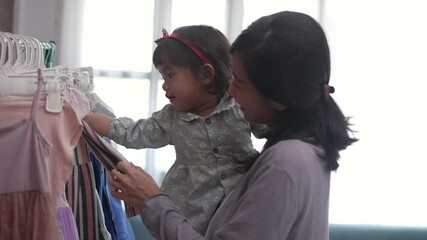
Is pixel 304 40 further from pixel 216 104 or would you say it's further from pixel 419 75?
pixel 419 75

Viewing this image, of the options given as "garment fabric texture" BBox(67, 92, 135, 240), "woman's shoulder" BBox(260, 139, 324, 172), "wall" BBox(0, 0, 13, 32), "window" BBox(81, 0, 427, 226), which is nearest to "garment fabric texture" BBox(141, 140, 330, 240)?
"woman's shoulder" BBox(260, 139, 324, 172)

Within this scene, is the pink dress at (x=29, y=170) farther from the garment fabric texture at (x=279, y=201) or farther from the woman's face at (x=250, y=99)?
the woman's face at (x=250, y=99)

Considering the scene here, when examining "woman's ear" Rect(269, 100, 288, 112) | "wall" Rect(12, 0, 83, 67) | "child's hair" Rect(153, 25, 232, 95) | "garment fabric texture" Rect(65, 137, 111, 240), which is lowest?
"garment fabric texture" Rect(65, 137, 111, 240)

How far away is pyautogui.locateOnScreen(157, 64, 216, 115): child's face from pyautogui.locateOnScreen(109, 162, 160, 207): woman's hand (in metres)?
0.27

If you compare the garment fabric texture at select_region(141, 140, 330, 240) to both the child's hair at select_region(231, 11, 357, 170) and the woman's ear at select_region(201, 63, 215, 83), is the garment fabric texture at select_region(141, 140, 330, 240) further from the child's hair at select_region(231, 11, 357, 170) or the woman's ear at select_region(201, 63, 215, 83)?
the woman's ear at select_region(201, 63, 215, 83)

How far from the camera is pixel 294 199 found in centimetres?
103

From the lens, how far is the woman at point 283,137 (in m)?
1.03

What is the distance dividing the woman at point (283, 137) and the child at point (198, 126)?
296 mm

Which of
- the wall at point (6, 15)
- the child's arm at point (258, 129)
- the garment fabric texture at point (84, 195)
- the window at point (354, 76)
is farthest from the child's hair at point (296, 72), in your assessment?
the wall at point (6, 15)

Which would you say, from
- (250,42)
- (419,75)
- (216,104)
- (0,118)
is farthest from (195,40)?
(419,75)

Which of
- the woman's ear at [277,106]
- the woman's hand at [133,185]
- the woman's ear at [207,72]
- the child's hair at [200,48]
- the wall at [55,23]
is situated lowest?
the woman's hand at [133,185]

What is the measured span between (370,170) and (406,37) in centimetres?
72

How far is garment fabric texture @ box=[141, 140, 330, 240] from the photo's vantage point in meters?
1.03

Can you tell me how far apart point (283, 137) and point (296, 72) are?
13cm
